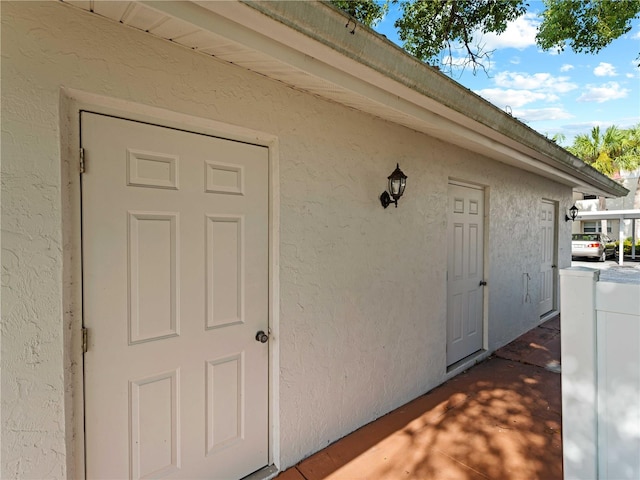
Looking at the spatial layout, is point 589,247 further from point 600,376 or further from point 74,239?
point 74,239

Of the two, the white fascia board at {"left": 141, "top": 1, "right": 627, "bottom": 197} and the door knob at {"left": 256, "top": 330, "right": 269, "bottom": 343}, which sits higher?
the white fascia board at {"left": 141, "top": 1, "right": 627, "bottom": 197}

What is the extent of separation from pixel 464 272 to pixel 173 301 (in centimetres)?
347

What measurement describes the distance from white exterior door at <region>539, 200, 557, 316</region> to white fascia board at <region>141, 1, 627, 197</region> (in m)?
2.96

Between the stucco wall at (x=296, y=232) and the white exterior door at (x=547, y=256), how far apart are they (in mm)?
1656

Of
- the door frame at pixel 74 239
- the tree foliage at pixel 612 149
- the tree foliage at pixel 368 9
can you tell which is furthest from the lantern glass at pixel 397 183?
the tree foliage at pixel 612 149

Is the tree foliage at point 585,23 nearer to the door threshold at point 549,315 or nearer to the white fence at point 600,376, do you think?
the door threshold at point 549,315

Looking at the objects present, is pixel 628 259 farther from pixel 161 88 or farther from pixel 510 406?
pixel 161 88

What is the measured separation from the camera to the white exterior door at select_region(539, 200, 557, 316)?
596cm

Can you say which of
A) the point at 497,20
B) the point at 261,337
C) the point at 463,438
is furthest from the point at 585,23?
the point at 261,337

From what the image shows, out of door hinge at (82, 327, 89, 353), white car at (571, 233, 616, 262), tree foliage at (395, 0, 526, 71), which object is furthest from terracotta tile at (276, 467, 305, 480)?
white car at (571, 233, 616, 262)

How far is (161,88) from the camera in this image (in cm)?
171

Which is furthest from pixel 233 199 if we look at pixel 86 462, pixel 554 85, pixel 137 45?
pixel 554 85

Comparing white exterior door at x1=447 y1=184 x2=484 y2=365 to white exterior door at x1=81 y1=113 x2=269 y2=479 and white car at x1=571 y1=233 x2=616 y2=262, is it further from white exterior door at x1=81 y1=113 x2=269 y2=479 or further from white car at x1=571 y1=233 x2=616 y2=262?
white car at x1=571 y1=233 x2=616 y2=262

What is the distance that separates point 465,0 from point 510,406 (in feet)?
20.4
